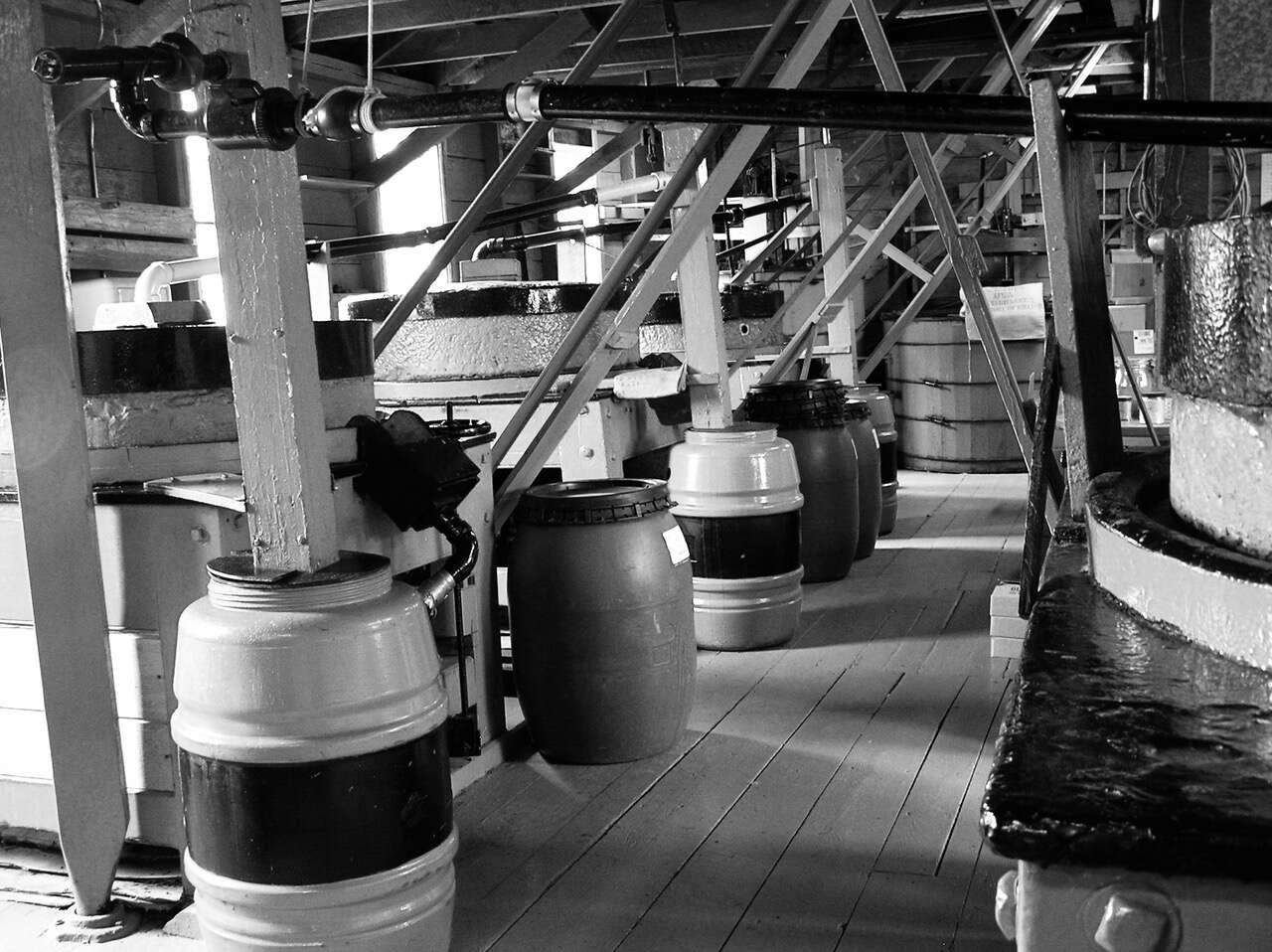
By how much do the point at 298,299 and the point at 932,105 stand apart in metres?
1.34

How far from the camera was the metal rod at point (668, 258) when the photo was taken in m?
3.67

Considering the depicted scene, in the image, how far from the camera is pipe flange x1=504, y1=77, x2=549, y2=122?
66.8 inches

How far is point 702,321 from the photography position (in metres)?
4.70

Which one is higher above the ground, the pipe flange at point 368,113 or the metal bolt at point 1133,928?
the pipe flange at point 368,113

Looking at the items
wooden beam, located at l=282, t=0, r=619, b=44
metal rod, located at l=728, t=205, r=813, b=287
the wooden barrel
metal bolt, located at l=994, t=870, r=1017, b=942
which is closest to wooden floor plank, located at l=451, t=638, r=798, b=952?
metal bolt, located at l=994, t=870, r=1017, b=942

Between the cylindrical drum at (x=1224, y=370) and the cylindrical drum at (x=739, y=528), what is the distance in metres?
3.39

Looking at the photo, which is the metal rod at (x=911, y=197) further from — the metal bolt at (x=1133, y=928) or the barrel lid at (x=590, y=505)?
the metal bolt at (x=1133, y=928)

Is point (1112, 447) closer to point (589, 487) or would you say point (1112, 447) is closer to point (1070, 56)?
point (589, 487)

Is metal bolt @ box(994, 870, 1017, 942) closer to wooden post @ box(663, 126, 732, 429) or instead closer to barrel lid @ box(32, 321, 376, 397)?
barrel lid @ box(32, 321, 376, 397)

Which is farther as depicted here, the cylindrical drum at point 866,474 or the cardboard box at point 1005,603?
the cylindrical drum at point 866,474

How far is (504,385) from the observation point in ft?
16.0

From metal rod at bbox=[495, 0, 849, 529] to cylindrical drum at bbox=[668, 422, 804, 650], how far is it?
0.75 m

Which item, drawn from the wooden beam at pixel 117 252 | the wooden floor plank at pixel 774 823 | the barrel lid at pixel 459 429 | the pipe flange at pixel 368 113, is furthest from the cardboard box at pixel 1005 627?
the wooden beam at pixel 117 252

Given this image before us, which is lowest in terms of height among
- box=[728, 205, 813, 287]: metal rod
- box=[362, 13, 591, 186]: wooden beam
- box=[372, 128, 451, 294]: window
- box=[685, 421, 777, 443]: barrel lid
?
box=[685, 421, 777, 443]: barrel lid
